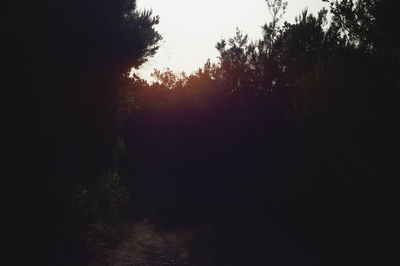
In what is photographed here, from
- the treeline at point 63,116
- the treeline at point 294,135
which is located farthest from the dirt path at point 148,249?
the treeline at point 294,135

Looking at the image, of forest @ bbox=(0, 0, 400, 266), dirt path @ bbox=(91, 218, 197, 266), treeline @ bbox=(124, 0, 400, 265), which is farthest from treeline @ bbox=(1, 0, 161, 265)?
treeline @ bbox=(124, 0, 400, 265)

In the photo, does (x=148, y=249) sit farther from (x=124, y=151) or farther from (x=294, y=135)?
(x=294, y=135)

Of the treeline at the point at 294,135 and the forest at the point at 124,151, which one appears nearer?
the forest at the point at 124,151

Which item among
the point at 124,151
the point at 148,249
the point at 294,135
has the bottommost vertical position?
the point at 148,249

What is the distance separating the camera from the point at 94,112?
10.4m

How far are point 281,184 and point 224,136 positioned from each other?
29.9 ft

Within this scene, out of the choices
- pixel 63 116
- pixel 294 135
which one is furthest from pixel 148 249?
pixel 294 135

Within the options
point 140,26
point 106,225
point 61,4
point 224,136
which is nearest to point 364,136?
point 140,26

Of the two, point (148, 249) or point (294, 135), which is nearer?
point (148, 249)

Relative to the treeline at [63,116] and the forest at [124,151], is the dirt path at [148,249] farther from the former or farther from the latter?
the treeline at [63,116]

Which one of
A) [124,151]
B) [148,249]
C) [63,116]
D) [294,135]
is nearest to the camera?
[63,116]

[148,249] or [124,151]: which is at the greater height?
[124,151]

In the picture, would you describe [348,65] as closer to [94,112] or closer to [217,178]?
[94,112]

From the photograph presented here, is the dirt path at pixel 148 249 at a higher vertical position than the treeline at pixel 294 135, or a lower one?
lower
